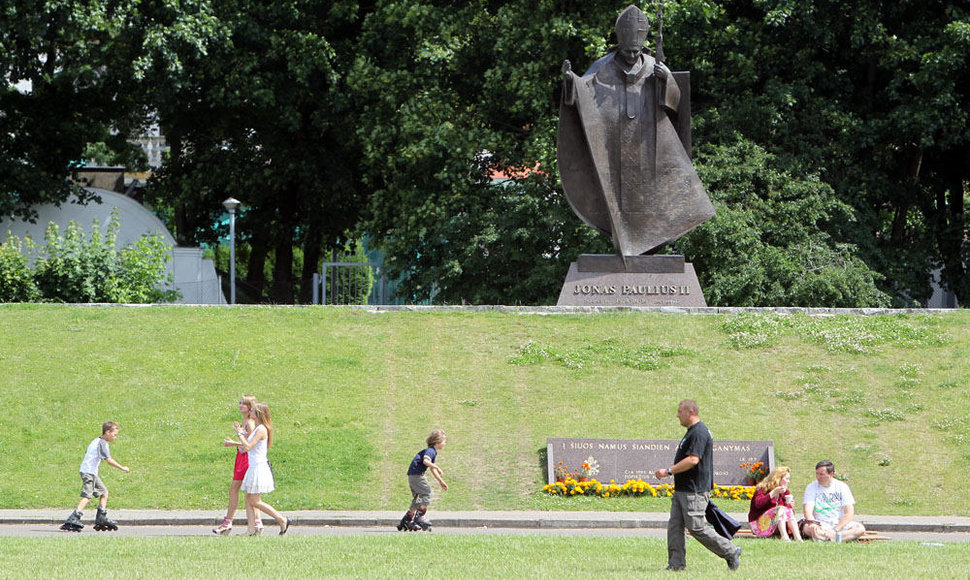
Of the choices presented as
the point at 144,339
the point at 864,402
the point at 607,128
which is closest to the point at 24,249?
the point at 144,339

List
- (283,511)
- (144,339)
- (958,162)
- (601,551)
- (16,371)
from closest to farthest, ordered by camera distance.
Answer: (601,551), (283,511), (16,371), (144,339), (958,162)

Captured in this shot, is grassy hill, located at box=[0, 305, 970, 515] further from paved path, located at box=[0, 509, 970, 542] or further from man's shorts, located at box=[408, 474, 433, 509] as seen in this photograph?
man's shorts, located at box=[408, 474, 433, 509]

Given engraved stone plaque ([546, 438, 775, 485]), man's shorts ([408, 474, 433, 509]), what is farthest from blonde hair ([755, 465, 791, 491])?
man's shorts ([408, 474, 433, 509])

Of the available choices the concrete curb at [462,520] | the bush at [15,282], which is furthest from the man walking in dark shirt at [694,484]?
the bush at [15,282]

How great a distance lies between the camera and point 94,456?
13492 millimetres

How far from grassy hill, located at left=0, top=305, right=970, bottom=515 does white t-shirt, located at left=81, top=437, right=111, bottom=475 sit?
1.21m

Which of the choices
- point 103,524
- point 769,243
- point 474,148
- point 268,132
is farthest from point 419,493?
point 268,132

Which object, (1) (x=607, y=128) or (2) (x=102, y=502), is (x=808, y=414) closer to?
(1) (x=607, y=128)

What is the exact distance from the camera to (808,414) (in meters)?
17.2

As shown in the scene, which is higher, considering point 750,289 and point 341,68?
point 341,68

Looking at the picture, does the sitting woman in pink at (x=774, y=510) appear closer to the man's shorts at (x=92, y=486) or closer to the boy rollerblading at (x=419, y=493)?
the boy rollerblading at (x=419, y=493)

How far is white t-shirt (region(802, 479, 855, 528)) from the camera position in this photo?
40.7 feet

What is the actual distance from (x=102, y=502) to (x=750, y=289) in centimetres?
1481

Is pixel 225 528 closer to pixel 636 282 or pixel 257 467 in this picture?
pixel 257 467
